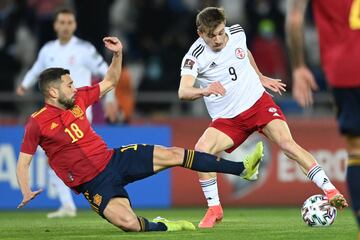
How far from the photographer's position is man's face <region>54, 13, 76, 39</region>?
12.9 metres

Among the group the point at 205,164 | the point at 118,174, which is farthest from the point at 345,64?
the point at 118,174

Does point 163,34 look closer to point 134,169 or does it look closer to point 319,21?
point 134,169

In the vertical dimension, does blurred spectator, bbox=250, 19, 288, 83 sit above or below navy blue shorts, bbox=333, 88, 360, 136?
below

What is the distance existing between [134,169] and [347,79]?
355cm

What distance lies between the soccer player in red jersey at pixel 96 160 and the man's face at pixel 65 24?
3.14 metres

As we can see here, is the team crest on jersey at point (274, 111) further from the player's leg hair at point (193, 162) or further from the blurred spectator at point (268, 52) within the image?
the blurred spectator at point (268, 52)

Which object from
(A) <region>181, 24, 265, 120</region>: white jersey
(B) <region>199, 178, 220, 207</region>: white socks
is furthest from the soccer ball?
(A) <region>181, 24, 265, 120</region>: white jersey

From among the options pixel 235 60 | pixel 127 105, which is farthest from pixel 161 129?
pixel 235 60

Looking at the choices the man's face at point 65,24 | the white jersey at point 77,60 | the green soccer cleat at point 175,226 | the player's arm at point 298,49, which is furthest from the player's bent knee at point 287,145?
the player's arm at point 298,49

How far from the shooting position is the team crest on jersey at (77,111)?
9.80m

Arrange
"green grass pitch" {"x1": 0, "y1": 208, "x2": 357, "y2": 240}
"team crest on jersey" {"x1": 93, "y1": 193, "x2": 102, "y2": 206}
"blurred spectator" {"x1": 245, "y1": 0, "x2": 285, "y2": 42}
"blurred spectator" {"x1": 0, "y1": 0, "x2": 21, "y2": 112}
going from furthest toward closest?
1. "blurred spectator" {"x1": 245, "y1": 0, "x2": 285, "y2": 42}
2. "blurred spectator" {"x1": 0, "y1": 0, "x2": 21, "y2": 112}
3. "team crest on jersey" {"x1": 93, "y1": 193, "x2": 102, "y2": 206}
4. "green grass pitch" {"x1": 0, "y1": 208, "x2": 357, "y2": 240}

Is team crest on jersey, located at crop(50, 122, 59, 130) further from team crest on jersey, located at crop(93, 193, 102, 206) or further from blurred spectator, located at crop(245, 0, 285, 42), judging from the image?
blurred spectator, located at crop(245, 0, 285, 42)

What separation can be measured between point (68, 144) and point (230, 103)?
185 cm

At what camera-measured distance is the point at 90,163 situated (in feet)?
31.2
